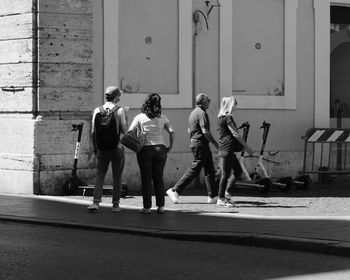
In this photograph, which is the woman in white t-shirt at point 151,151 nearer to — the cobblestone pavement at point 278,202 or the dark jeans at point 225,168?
the cobblestone pavement at point 278,202

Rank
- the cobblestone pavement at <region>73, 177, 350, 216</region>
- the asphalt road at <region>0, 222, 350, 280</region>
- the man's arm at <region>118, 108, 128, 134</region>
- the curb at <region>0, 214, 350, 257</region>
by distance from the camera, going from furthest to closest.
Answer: the cobblestone pavement at <region>73, 177, 350, 216</region> < the man's arm at <region>118, 108, 128, 134</region> < the curb at <region>0, 214, 350, 257</region> < the asphalt road at <region>0, 222, 350, 280</region>

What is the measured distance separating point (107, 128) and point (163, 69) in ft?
15.4

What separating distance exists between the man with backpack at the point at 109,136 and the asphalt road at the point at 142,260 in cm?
207

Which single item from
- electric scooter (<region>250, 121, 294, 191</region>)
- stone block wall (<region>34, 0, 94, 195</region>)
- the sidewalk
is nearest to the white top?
the sidewalk

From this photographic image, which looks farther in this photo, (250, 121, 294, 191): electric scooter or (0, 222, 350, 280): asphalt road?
(250, 121, 294, 191): electric scooter

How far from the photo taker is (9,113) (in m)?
16.0

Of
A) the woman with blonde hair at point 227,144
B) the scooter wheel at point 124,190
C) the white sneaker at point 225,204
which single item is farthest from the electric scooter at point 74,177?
the white sneaker at point 225,204

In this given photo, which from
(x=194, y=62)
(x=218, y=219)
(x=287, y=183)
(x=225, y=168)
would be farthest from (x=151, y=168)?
(x=194, y=62)

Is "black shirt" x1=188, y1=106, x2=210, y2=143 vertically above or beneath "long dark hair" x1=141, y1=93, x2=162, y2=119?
beneath

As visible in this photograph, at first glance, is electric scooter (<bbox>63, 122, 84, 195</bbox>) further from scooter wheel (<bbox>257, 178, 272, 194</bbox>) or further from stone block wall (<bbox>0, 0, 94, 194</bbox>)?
scooter wheel (<bbox>257, 178, 272, 194</bbox>)

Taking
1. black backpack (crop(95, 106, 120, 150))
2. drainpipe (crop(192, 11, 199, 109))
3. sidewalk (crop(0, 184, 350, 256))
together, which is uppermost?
drainpipe (crop(192, 11, 199, 109))

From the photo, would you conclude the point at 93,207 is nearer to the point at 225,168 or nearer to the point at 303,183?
the point at 225,168

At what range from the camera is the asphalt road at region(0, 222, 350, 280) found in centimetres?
818

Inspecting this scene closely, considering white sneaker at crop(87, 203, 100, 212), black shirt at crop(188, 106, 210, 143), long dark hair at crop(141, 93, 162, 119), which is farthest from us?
black shirt at crop(188, 106, 210, 143)
